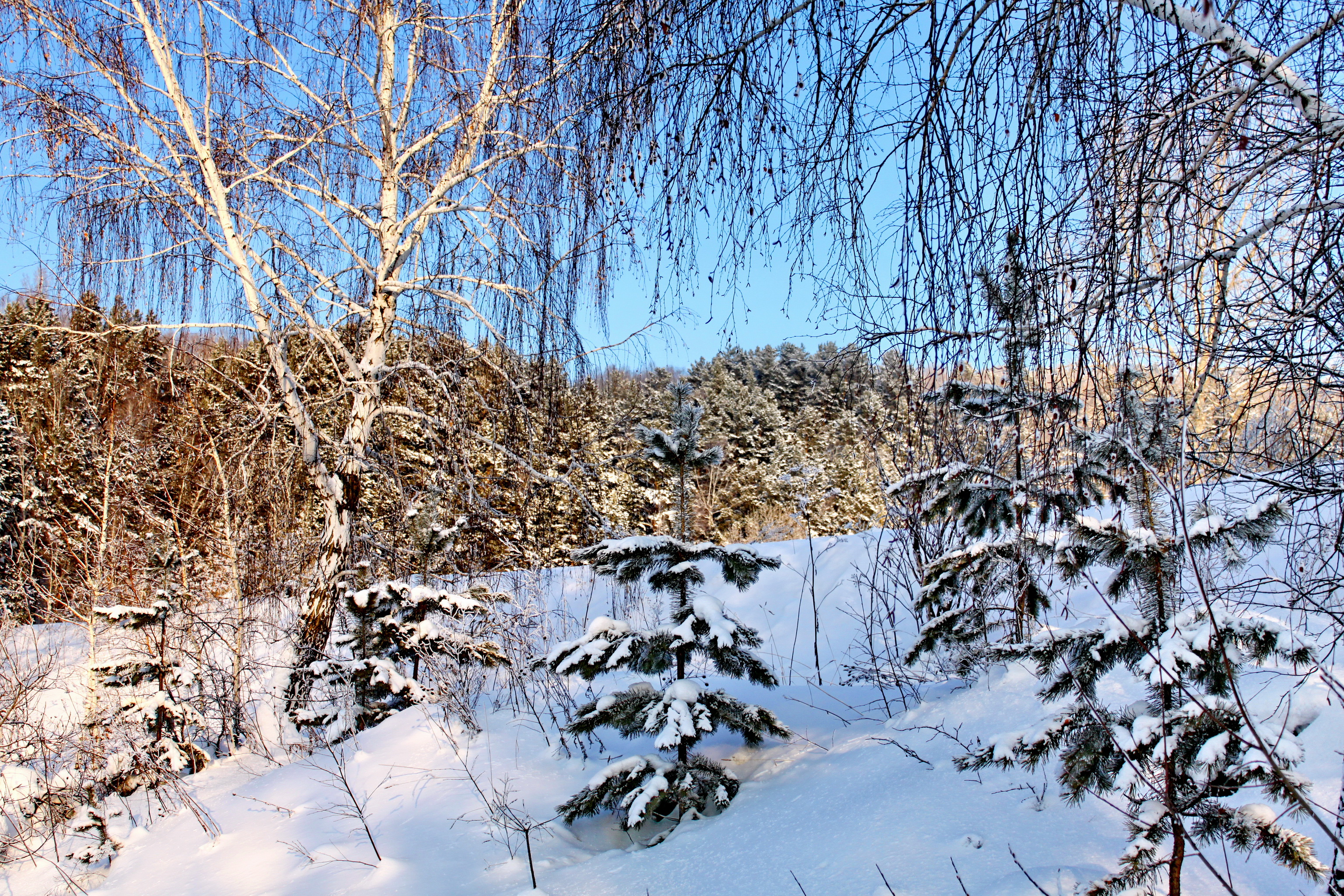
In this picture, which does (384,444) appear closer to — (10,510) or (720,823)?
(720,823)

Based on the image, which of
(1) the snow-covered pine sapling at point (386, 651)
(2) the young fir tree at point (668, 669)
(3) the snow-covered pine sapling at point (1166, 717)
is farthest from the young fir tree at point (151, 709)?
(3) the snow-covered pine sapling at point (1166, 717)

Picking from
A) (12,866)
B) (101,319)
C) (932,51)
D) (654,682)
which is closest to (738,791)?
(654,682)

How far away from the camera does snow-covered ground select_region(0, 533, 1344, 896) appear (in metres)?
2.03

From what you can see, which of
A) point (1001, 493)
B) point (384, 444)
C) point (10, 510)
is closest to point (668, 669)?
point (1001, 493)

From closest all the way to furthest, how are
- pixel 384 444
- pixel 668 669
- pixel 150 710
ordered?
1. pixel 668 669
2. pixel 150 710
3. pixel 384 444

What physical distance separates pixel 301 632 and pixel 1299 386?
199 inches

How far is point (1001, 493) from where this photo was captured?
170 inches

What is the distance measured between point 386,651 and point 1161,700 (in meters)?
4.23

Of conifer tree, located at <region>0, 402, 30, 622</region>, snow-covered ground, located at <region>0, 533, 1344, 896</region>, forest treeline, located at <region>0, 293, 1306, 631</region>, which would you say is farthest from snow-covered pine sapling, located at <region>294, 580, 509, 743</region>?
conifer tree, located at <region>0, 402, 30, 622</region>

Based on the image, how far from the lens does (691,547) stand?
2.90 meters

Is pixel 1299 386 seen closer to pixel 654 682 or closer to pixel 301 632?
pixel 654 682

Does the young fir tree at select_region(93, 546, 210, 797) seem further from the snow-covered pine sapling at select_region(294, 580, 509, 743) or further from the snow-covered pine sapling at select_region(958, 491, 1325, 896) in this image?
the snow-covered pine sapling at select_region(958, 491, 1325, 896)

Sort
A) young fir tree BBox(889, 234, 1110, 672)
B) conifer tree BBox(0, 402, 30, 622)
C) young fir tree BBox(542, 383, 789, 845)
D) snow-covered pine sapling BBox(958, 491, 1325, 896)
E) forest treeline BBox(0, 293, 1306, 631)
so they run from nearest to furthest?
1. young fir tree BBox(889, 234, 1110, 672)
2. snow-covered pine sapling BBox(958, 491, 1325, 896)
3. forest treeline BBox(0, 293, 1306, 631)
4. young fir tree BBox(542, 383, 789, 845)
5. conifer tree BBox(0, 402, 30, 622)

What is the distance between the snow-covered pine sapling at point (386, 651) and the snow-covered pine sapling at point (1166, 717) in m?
3.22
